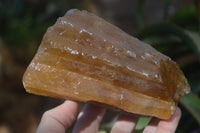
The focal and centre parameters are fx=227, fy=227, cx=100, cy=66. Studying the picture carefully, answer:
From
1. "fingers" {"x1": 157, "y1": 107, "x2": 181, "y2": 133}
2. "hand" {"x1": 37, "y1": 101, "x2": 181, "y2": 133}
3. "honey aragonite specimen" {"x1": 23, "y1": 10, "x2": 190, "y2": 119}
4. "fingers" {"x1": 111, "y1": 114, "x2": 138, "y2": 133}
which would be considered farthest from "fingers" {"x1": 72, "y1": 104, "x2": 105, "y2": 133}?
"fingers" {"x1": 157, "y1": 107, "x2": 181, "y2": 133}

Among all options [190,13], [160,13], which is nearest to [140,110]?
[190,13]

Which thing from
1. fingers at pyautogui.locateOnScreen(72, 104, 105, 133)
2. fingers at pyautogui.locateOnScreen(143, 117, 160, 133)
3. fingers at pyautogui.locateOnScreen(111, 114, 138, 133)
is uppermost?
fingers at pyautogui.locateOnScreen(143, 117, 160, 133)

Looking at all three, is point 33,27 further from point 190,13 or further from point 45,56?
point 45,56

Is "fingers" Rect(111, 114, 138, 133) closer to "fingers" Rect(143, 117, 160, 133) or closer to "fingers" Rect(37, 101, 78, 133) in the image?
"fingers" Rect(143, 117, 160, 133)

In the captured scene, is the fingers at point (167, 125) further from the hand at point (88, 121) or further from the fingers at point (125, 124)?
the fingers at point (125, 124)

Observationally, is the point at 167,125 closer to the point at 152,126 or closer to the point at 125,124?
the point at 152,126

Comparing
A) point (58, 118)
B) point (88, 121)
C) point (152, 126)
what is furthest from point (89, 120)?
point (152, 126)

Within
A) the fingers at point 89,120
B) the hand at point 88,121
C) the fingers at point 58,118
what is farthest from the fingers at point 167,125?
the fingers at point 58,118
